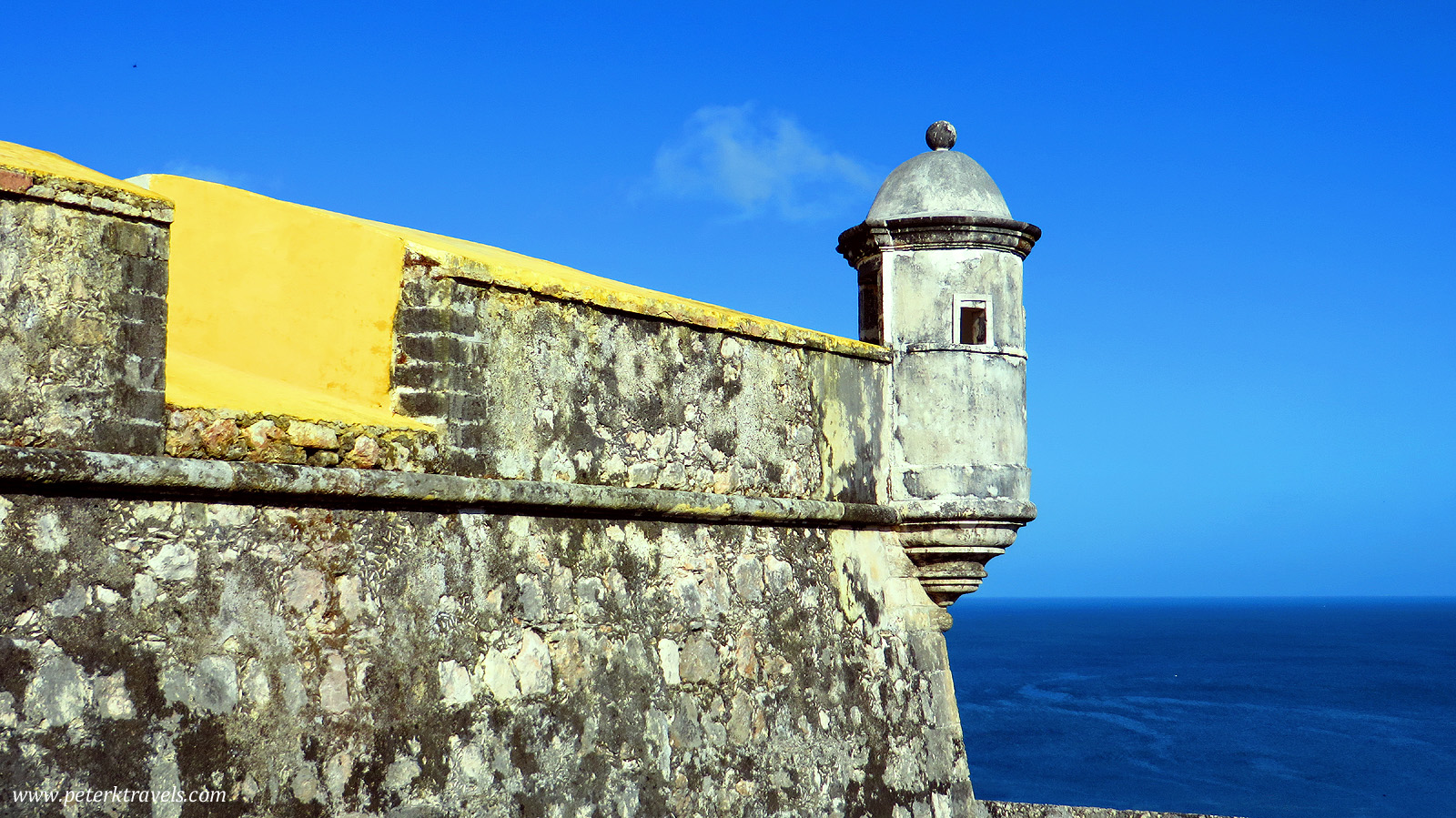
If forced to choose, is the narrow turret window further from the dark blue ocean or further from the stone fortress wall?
the dark blue ocean

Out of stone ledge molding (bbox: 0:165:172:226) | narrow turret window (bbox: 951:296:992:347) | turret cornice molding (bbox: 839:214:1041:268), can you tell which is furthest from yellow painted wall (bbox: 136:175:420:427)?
narrow turret window (bbox: 951:296:992:347)

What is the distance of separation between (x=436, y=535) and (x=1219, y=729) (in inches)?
1863

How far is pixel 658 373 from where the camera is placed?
6.22 metres

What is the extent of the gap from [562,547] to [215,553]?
1559 millimetres

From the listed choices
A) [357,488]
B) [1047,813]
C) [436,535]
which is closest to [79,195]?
[357,488]

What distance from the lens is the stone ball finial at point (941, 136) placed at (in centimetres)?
816

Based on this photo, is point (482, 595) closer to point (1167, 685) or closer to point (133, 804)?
point (133, 804)

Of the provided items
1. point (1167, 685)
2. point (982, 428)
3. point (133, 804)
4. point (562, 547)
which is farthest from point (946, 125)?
point (1167, 685)

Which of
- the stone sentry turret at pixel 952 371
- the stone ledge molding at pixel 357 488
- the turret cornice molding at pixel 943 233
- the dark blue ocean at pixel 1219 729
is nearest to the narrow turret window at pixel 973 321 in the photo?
the stone sentry turret at pixel 952 371

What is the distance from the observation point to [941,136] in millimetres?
8172

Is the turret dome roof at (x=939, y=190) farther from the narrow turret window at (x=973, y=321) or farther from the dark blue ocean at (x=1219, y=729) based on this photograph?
the dark blue ocean at (x=1219, y=729)

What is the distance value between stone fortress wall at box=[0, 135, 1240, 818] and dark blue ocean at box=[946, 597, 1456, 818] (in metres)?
28.9

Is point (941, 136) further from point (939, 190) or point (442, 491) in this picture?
point (442, 491)

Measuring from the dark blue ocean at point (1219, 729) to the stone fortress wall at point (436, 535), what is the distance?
94.8ft
